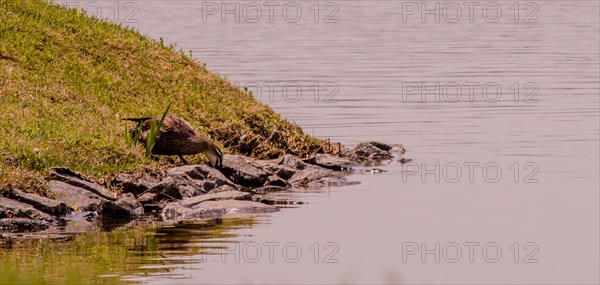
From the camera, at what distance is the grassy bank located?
2406 cm

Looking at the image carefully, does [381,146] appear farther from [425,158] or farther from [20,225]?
[20,225]

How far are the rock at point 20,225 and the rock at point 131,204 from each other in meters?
1.61

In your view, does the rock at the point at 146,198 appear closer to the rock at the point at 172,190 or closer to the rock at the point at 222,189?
the rock at the point at 172,190

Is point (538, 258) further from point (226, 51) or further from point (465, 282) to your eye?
point (226, 51)

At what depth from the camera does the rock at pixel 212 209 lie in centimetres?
2284

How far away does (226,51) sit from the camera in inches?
2382

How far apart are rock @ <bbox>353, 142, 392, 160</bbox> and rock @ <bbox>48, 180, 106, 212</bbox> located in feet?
28.4

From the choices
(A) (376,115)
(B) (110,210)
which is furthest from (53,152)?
(A) (376,115)
